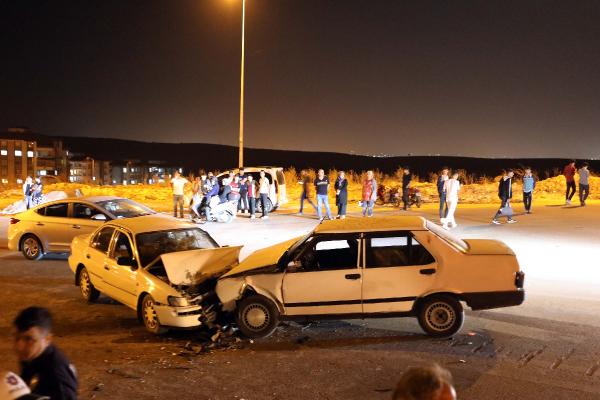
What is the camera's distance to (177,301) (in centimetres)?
796

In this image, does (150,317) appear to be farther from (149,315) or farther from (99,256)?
(99,256)

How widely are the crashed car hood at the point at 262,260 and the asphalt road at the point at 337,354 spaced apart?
0.91 metres

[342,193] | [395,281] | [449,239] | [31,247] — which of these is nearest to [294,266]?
[395,281]

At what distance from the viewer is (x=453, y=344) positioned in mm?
7488

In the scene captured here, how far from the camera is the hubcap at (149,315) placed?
8.23 m

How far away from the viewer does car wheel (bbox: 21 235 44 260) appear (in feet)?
47.2

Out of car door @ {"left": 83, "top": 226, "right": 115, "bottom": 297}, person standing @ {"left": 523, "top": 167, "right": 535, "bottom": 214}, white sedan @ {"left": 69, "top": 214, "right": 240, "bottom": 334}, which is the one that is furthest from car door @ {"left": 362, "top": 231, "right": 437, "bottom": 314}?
person standing @ {"left": 523, "top": 167, "right": 535, "bottom": 214}

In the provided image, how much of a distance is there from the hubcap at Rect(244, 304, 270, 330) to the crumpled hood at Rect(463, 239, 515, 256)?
8.92ft

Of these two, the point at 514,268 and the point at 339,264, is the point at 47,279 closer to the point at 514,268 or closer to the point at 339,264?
the point at 339,264

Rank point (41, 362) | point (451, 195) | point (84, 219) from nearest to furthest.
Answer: point (41, 362) → point (84, 219) → point (451, 195)

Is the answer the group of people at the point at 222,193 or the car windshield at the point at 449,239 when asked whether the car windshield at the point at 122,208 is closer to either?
the group of people at the point at 222,193

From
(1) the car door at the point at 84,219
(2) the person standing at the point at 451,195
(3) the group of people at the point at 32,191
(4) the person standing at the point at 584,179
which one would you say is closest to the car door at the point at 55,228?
(1) the car door at the point at 84,219

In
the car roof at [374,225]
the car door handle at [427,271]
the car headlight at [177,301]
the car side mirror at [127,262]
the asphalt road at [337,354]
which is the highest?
the car roof at [374,225]

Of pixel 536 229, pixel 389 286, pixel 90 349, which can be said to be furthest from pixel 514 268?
pixel 536 229
